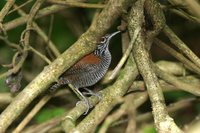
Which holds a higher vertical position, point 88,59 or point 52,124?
point 88,59

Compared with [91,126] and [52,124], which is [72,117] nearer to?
[91,126]

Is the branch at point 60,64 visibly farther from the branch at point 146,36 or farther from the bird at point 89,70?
the bird at point 89,70

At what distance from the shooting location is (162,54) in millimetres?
4594

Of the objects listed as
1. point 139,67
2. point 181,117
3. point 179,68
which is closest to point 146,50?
point 139,67

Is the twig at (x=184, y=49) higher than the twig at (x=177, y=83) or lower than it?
higher

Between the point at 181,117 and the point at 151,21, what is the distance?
1.57 metres

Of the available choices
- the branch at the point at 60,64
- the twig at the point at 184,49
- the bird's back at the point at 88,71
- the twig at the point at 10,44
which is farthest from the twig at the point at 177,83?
the twig at the point at 10,44

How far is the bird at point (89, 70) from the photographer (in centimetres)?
316

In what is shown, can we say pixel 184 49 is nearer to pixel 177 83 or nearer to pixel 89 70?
pixel 177 83

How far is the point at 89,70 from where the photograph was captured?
→ 3.31 meters

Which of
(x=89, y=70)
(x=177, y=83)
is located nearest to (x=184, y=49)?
(x=177, y=83)

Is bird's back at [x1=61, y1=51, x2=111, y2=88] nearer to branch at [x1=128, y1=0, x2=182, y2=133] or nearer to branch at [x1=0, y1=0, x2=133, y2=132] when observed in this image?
branch at [x1=0, y1=0, x2=133, y2=132]

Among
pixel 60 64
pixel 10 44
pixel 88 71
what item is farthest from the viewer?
pixel 88 71

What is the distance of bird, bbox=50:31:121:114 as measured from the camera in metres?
3.16
